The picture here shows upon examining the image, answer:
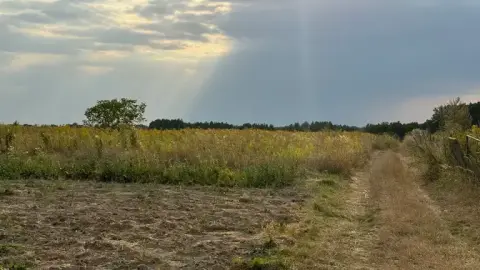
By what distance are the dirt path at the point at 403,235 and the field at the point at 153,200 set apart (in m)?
0.97

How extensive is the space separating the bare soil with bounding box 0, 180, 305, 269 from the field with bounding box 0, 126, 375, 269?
0.06ft

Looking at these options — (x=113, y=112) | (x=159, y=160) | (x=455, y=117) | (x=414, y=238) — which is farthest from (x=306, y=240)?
(x=113, y=112)

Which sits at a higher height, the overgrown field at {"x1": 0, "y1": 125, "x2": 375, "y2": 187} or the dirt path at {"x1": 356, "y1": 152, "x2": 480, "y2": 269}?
the overgrown field at {"x1": 0, "y1": 125, "x2": 375, "y2": 187}

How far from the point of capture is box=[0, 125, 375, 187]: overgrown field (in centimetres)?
1394

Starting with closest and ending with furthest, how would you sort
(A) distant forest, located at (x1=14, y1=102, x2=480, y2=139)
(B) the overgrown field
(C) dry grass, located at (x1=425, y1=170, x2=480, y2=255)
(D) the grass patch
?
(D) the grass patch < (C) dry grass, located at (x1=425, y1=170, x2=480, y2=255) < (B) the overgrown field < (A) distant forest, located at (x1=14, y1=102, x2=480, y2=139)

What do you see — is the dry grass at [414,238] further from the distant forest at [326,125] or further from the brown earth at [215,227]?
the distant forest at [326,125]

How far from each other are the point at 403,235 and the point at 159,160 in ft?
29.1

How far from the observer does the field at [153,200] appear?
6.33 m

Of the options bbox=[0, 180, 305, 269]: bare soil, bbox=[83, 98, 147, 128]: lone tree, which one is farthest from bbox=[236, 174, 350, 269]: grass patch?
bbox=[83, 98, 147, 128]: lone tree

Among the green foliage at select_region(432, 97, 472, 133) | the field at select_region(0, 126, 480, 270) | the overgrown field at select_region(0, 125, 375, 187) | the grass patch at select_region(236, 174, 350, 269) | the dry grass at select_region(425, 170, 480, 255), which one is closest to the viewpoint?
the grass patch at select_region(236, 174, 350, 269)

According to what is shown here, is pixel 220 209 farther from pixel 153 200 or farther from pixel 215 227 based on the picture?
pixel 215 227

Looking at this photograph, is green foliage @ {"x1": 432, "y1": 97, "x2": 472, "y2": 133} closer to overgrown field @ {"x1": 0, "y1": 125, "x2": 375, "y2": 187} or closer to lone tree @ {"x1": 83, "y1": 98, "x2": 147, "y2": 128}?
overgrown field @ {"x1": 0, "y1": 125, "x2": 375, "y2": 187}

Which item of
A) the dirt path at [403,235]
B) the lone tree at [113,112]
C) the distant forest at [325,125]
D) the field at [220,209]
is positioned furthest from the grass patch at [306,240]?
the lone tree at [113,112]

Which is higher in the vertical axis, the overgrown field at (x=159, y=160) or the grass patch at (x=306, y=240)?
the overgrown field at (x=159, y=160)
